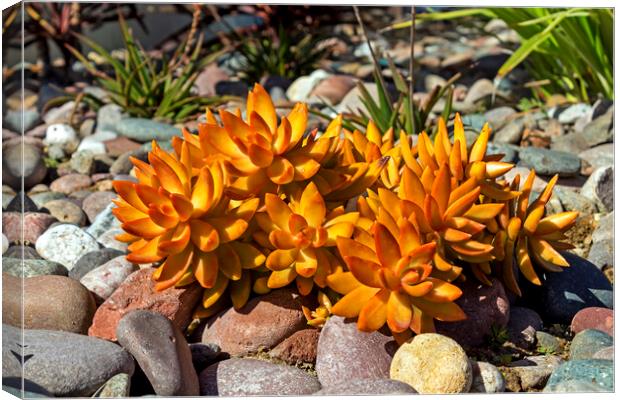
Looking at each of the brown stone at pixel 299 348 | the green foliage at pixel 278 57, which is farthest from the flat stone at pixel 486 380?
the green foliage at pixel 278 57

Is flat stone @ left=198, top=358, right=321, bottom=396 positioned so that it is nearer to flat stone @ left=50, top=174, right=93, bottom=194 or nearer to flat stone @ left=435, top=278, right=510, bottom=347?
flat stone @ left=435, top=278, right=510, bottom=347

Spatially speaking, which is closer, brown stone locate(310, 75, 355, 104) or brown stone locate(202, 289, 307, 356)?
brown stone locate(202, 289, 307, 356)

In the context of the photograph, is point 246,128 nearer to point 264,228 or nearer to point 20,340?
point 264,228

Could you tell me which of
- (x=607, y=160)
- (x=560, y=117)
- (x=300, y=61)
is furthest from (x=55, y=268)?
(x=300, y=61)

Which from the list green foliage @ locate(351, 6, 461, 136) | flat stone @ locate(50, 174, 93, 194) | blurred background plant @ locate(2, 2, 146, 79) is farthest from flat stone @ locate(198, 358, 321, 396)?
blurred background plant @ locate(2, 2, 146, 79)

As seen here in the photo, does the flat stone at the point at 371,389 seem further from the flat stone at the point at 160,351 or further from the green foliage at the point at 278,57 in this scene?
the green foliage at the point at 278,57

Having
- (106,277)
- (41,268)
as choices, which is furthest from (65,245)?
(106,277)
